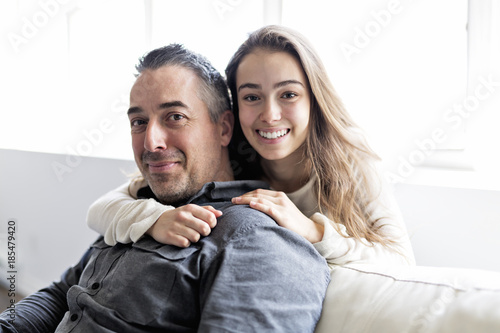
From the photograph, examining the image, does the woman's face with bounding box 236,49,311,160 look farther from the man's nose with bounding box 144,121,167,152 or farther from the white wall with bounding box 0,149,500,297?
the white wall with bounding box 0,149,500,297

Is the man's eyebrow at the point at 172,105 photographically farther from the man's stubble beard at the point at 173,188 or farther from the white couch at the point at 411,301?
the white couch at the point at 411,301

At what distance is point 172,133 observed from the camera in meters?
1.29

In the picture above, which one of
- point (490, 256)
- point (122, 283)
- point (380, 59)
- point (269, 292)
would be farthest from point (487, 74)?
point (122, 283)

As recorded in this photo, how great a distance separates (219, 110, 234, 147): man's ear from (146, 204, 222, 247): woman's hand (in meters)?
0.38

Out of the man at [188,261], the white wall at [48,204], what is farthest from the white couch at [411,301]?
the white wall at [48,204]

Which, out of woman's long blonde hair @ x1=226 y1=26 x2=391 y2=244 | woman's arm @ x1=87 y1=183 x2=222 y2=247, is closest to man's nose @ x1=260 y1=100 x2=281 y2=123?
woman's long blonde hair @ x1=226 y1=26 x2=391 y2=244

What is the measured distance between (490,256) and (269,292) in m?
0.78

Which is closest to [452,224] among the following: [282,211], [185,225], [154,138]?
[282,211]

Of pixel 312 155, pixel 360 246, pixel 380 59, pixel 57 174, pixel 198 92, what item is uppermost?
pixel 380 59

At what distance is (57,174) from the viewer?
2781 millimetres

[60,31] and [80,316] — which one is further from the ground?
[60,31]

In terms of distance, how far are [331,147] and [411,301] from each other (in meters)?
0.60

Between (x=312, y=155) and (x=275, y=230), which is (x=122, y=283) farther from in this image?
(x=312, y=155)

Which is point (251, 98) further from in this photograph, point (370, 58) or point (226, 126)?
point (370, 58)
